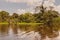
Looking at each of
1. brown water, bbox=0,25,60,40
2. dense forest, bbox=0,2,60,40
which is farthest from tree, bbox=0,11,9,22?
brown water, bbox=0,25,60,40

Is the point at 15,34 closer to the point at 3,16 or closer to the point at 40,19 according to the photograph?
the point at 3,16

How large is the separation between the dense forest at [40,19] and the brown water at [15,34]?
0.08 m

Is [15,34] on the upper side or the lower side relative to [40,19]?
lower

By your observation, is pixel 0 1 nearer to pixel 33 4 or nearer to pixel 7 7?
pixel 7 7

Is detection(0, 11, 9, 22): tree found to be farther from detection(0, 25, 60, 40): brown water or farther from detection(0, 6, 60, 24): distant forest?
detection(0, 25, 60, 40): brown water

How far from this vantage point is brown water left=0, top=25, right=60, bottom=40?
2523mm

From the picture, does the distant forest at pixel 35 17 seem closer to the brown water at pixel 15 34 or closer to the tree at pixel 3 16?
the tree at pixel 3 16

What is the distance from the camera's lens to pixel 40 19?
8.53 feet

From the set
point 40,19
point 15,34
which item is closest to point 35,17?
point 40,19

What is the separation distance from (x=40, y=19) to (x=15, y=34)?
49 centimetres

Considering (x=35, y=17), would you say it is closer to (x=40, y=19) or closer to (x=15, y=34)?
(x=40, y=19)

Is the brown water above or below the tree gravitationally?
below

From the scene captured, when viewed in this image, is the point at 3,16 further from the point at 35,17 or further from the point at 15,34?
the point at 35,17

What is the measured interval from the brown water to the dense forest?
0.08m
